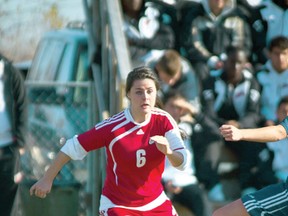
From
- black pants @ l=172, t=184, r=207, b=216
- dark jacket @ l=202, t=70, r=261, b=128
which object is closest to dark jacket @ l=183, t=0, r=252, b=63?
dark jacket @ l=202, t=70, r=261, b=128

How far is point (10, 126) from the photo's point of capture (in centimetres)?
977

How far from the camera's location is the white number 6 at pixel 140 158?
823 cm

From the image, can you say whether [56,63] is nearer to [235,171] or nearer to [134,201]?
[235,171]

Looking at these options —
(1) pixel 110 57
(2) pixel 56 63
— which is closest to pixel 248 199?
(1) pixel 110 57

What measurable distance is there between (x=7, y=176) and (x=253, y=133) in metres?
2.84

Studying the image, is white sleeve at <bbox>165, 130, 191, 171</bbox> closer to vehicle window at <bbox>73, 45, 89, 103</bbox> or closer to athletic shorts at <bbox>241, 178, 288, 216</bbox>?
athletic shorts at <bbox>241, 178, 288, 216</bbox>

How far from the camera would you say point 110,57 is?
10.5 m

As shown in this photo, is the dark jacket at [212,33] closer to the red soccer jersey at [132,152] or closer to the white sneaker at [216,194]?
the white sneaker at [216,194]

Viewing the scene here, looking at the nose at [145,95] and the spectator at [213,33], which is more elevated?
the nose at [145,95]

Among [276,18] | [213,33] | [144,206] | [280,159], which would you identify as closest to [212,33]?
[213,33]

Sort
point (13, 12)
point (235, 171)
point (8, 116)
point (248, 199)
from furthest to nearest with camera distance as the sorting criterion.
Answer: point (13, 12)
point (235, 171)
point (8, 116)
point (248, 199)

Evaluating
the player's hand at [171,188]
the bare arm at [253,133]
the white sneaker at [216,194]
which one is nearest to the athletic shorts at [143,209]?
the bare arm at [253,133]

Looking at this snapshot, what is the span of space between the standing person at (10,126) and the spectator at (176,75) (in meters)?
1.24

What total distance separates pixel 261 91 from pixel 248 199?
105 inches
